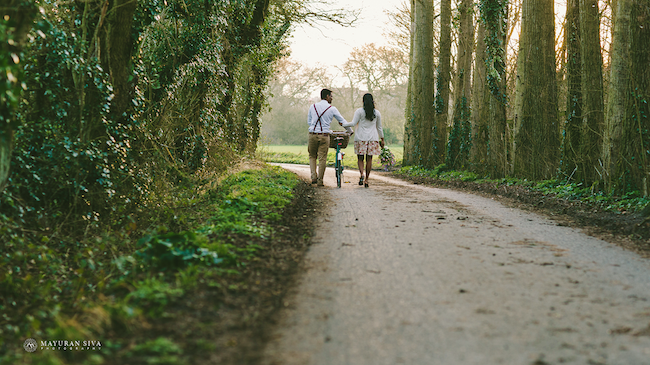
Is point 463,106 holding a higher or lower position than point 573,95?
higher

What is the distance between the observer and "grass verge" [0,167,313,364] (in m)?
2.88

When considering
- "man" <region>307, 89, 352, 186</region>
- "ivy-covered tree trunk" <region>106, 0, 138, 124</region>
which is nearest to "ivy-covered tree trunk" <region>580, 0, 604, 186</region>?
"man" <region>307, 89, 352, 186</region>

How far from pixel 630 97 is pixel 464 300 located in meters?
6.57

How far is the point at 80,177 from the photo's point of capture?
6434 millimetres

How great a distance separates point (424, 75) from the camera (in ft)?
61.9

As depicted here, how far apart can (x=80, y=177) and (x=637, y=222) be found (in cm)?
753

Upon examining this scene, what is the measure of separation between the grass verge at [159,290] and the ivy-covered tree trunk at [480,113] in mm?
9173

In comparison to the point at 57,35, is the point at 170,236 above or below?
below

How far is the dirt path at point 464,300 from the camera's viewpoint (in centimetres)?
292

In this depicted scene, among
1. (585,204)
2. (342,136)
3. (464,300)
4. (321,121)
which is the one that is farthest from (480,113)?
(464,300)

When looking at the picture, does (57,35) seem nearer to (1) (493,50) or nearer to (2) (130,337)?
(2) (130,337)

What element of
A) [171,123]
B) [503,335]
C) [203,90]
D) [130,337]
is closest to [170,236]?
Result: [130,337]

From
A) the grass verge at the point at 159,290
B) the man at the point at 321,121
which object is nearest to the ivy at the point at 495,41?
the man at the point at 321,121

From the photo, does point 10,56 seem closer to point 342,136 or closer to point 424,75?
point 342,136
